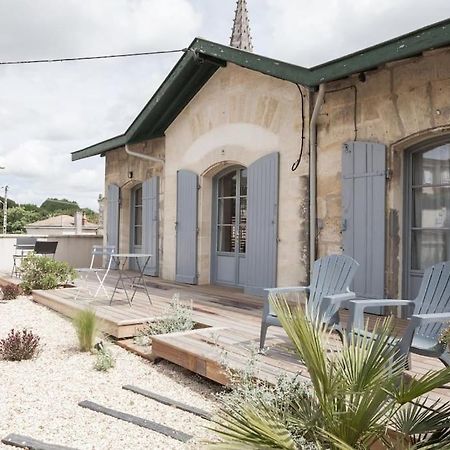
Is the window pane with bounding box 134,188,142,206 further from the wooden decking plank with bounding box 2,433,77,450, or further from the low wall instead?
the wooden decking plank with bounding box 2,433,77,450

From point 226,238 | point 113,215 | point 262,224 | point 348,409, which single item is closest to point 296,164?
point 262,224

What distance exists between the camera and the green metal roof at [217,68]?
181 inches

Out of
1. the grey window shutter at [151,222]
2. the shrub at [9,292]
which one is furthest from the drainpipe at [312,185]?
the shrub at [9,292]

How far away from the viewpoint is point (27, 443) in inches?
107

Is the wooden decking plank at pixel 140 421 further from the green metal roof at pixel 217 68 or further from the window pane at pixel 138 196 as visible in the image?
the window pane at pixel 138 196

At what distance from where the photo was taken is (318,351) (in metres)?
1.69

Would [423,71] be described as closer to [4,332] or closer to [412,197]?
[412,197]

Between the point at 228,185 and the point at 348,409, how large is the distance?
22.1 feet

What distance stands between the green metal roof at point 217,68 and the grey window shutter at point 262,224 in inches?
49.7

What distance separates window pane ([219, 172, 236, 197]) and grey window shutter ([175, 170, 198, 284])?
0.43 m

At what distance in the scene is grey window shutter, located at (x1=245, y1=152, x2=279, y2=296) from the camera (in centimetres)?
681

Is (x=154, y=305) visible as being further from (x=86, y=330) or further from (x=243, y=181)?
(x=243, y=181)

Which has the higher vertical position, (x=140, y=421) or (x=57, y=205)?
(x=57, y=205)

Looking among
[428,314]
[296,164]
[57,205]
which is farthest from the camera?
[57,205]
